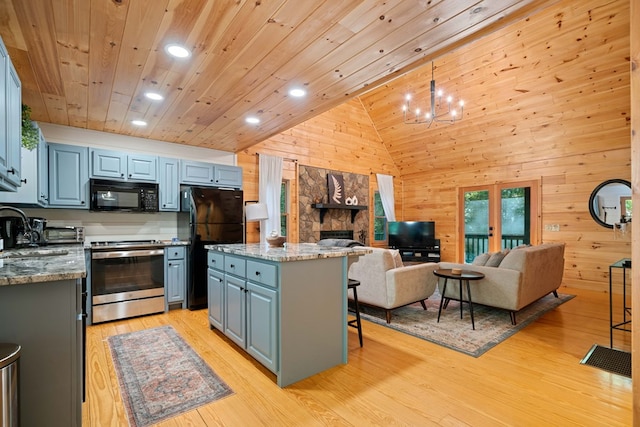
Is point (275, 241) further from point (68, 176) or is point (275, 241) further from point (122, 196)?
point (68, 176)

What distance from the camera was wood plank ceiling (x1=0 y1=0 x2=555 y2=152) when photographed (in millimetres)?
1781

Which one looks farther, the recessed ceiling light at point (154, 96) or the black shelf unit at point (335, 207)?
the black shelf unit at point (335, 207)

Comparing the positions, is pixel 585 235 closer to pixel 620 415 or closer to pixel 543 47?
pixel 543 47

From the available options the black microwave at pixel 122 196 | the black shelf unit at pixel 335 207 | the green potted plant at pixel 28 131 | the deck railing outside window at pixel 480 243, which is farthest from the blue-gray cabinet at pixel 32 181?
the deck railing outside window at pixel 480 243

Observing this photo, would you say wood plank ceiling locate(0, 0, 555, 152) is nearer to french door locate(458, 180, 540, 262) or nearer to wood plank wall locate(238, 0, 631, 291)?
wood plank wall locate(238, 0, 631, 291)

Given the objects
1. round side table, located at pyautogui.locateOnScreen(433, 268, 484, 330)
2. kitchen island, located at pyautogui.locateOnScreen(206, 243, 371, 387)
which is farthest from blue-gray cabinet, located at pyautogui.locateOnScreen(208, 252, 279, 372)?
round side table, located at pyautogui.locateOnScreen(433, 268, 484, 330)

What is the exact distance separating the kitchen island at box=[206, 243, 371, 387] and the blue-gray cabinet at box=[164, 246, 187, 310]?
1.74 meters

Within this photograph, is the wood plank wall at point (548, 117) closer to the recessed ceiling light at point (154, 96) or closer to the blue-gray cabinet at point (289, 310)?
the blue-gray cabinet at point (289, 310)

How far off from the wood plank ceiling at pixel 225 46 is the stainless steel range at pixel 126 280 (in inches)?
65.6

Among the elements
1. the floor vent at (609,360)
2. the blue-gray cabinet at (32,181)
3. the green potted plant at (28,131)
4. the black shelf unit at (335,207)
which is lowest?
the floor vent at (609,360)

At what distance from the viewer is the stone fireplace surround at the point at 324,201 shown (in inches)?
249

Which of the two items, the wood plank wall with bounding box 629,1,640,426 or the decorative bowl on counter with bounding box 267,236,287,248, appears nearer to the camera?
the wood plank wall with bounding box 629,1,640,426

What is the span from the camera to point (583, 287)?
17.9 ft

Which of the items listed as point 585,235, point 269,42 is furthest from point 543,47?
point 269,42
